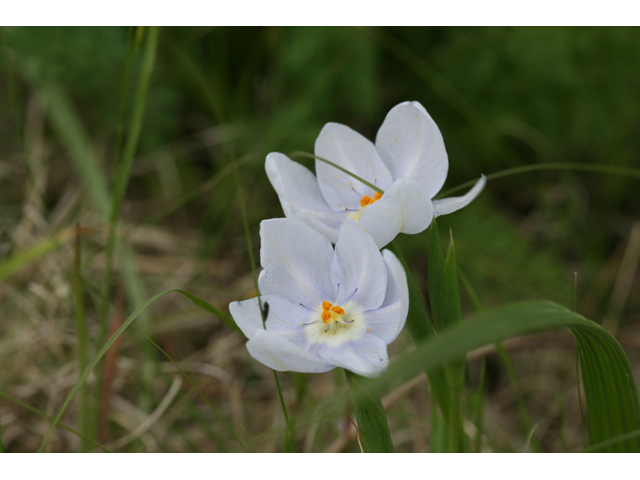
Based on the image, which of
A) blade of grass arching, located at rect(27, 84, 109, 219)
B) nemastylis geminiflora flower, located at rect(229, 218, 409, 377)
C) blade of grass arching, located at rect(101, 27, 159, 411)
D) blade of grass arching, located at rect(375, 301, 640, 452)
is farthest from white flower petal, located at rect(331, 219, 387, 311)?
blade of grass arching, located at rect(27, 84, 109, 219)

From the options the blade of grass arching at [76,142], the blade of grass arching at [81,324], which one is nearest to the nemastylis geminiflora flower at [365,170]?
the blade of grass arching at [81,324]

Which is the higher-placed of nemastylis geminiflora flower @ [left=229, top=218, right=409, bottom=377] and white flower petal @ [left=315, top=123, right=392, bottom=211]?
white flower petal @ [left=315, top=123, right=392, bottom=211]

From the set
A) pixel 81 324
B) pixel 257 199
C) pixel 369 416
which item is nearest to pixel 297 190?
pixel 369 416

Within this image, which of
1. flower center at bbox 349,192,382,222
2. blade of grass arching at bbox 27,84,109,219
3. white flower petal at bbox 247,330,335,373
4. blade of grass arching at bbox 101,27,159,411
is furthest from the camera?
blade of grass arching at bbox 27,84,109,219

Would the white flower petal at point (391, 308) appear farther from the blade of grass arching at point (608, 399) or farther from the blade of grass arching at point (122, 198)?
the blade of grass arching at point (122, 198)

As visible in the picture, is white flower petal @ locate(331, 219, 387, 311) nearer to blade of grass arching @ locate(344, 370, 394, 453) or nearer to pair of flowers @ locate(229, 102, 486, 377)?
pair of flowers @ locate(229, 102, 486, 377)

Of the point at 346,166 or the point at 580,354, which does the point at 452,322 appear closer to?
the point at 580,354
